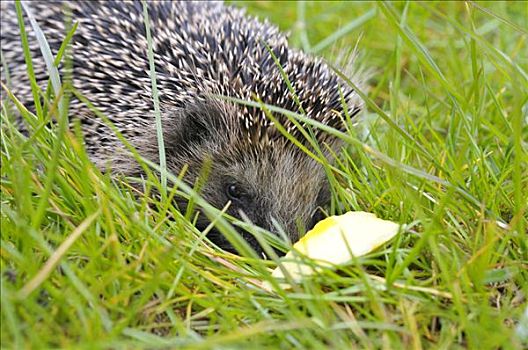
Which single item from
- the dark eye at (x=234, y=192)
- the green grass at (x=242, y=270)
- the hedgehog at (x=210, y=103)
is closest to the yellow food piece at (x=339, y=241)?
the green grass at (x=242, y=270)

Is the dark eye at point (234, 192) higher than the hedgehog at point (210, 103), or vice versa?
the hedgehog at point (210, 103)

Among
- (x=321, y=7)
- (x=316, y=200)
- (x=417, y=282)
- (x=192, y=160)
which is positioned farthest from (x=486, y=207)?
(x=321, y=7)

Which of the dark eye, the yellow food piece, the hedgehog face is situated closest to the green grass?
the yellow food piece

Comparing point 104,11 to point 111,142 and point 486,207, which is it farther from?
point 486,207

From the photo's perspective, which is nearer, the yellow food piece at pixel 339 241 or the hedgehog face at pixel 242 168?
the yellow food piece at pixel 339 241

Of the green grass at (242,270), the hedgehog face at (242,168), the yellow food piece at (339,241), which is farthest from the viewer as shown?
the hedgehog face at (242,168)

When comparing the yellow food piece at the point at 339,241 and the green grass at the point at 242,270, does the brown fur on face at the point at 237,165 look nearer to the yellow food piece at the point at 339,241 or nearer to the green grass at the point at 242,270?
the green grass at the point at 242,270
